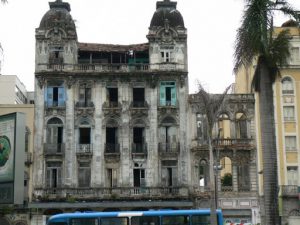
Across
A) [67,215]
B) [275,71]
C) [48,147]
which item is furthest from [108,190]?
[275,71]

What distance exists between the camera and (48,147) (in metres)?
51.7

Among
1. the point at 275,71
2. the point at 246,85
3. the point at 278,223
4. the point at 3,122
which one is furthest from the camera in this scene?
the point at 246,85

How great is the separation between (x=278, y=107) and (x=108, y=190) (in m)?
17.2

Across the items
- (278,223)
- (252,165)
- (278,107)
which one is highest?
(278,107)

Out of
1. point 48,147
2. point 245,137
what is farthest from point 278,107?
point 48,147

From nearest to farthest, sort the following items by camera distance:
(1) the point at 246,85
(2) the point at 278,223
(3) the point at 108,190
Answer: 1. (2) the point at 278,223
2. (3) the point at 108,190
3. (1) the point at 246,85

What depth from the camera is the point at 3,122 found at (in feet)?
143

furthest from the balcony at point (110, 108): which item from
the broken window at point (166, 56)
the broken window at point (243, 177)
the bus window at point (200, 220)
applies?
the bus window at point (200, 220)

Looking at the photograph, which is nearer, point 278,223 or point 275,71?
point 278,223

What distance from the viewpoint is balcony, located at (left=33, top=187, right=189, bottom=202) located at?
1987 inches

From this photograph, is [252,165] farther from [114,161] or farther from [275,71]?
[275,71]

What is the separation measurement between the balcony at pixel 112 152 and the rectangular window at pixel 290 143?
50.3ft

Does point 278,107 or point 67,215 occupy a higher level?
point 278,107

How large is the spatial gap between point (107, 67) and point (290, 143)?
59.3 feet
